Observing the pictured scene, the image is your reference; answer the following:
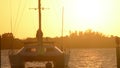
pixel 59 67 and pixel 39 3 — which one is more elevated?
pixel 39 3

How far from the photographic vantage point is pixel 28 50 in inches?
2110

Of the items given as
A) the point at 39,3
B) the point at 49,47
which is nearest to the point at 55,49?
the point at 49,47

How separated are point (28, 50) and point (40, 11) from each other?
377 centimetres

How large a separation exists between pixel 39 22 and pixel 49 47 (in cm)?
252

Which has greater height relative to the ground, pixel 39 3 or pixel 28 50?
pixel 39 3

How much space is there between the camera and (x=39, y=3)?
54.8 m

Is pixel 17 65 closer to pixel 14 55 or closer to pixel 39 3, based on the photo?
pixel 14 55

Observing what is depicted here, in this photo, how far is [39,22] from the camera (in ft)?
178

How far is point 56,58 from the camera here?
175 ft

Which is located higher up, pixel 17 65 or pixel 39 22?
pixel 39 22

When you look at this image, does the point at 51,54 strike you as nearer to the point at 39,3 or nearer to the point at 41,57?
the point at 41,57

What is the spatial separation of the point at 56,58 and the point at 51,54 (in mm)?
661

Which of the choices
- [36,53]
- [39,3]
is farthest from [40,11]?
[36,53]

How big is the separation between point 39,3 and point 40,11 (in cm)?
76
